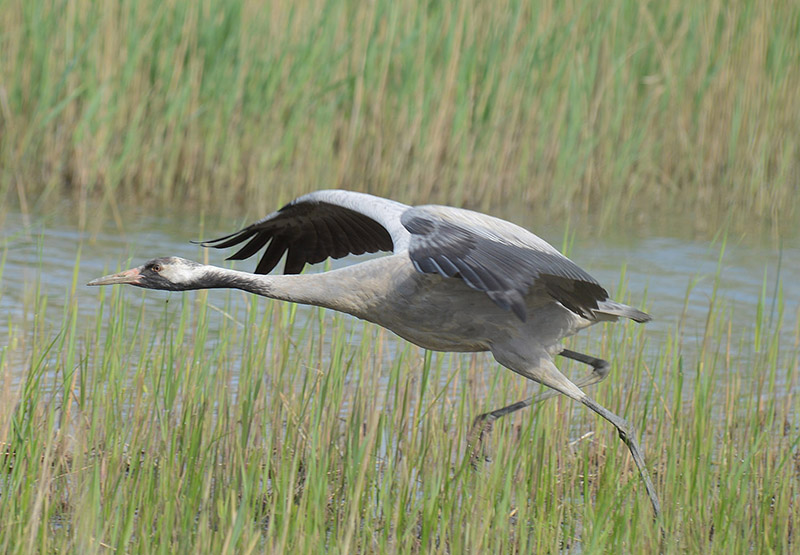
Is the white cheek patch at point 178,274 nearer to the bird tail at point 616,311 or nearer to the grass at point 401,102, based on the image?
the bird tail at point 616,311

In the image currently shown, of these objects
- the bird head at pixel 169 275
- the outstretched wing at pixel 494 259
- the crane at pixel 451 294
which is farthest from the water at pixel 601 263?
the outstretched wing at pixel 494 259

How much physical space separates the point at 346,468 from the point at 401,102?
4786 mm

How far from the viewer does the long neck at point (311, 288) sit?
4.28 m

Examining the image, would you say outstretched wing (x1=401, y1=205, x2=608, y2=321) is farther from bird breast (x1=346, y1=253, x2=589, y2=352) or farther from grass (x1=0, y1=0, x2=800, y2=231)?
grass (x1=0, y1=0, x2=800, y2=231)

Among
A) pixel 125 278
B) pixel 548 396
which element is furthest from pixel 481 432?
pixel 125 278

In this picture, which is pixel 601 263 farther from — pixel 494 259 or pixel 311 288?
pixel 494 259

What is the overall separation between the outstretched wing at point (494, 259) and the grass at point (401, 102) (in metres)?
3.96

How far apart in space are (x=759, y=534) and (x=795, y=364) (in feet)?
5.84

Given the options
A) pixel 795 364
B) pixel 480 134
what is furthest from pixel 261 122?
pixel 795 364

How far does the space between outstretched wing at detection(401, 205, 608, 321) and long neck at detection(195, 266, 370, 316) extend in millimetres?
347

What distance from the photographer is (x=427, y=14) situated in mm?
8680

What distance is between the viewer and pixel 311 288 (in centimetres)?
431

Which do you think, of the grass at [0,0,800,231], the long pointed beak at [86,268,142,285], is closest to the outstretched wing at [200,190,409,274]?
the long pointed beak at [86,268,142,285]

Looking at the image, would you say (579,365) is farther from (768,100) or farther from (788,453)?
(768,100)
